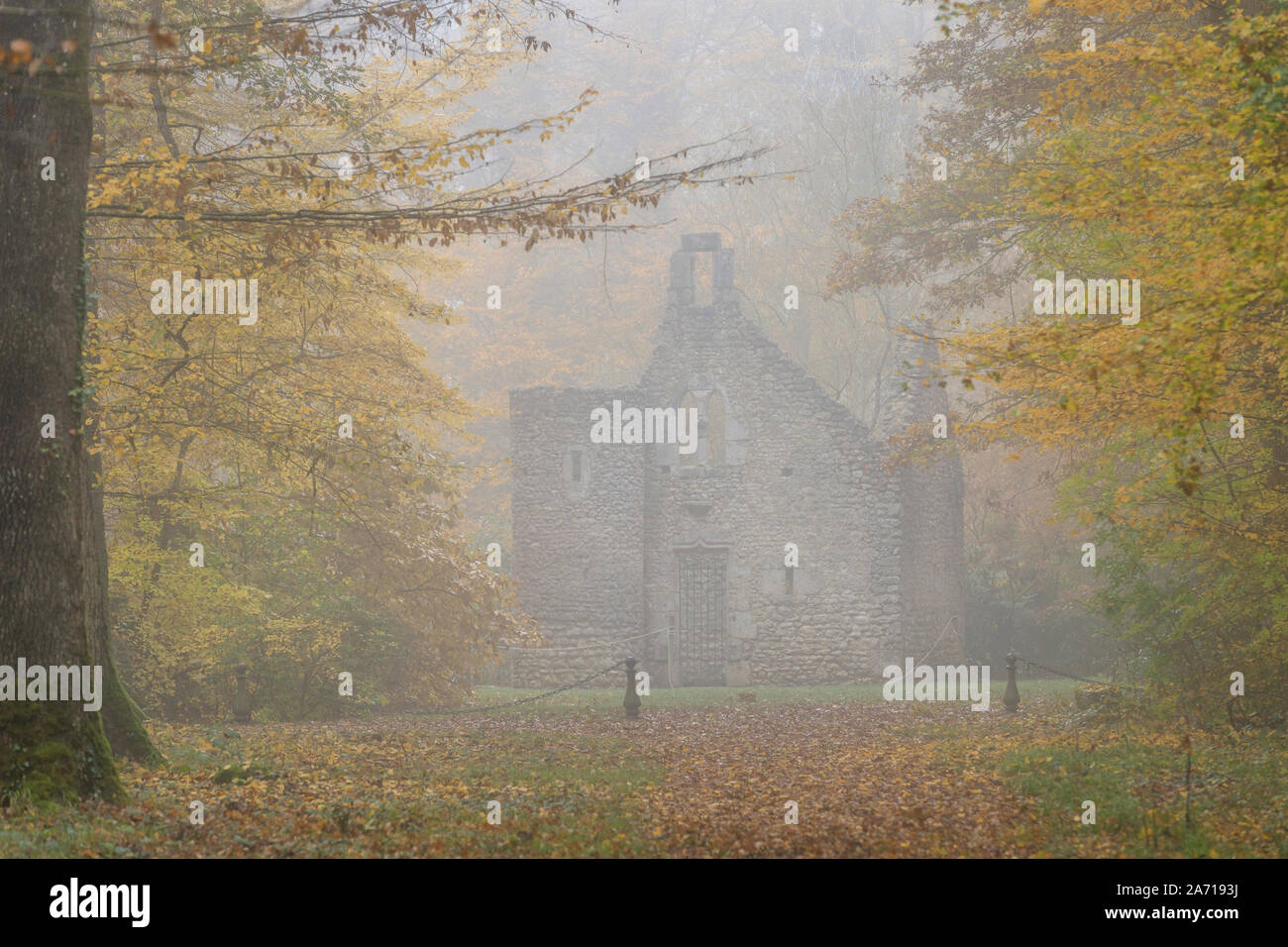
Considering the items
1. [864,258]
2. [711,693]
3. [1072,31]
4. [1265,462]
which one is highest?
[1072,31]

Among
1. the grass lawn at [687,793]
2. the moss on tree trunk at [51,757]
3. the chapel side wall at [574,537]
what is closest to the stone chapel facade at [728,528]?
the chapel side wall at [574,537]

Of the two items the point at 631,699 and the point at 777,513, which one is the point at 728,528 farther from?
the point at 631,699

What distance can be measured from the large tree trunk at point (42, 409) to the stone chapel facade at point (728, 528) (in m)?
14.7

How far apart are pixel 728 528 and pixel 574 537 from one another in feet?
9.62

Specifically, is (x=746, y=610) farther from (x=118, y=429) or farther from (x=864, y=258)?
(x=118, y=429)

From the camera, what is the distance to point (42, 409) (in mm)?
7000

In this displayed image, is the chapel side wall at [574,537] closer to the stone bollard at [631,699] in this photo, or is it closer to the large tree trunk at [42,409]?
the stone bollard at [631,699]

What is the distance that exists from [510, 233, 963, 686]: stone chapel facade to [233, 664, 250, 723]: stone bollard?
8.35 meters

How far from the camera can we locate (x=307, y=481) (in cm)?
1405

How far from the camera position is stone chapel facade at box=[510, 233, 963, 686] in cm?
2123

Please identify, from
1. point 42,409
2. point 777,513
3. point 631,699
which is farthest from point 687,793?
point 777,513
